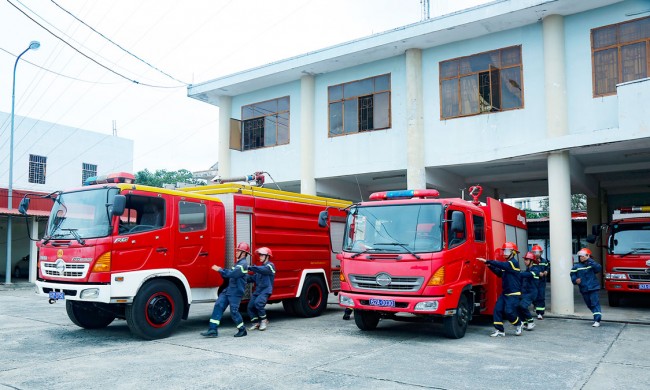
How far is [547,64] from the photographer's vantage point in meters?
12.9

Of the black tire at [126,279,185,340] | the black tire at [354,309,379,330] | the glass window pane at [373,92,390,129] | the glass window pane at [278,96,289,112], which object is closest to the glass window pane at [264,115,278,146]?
the glass window pane at [278,96,289,112]

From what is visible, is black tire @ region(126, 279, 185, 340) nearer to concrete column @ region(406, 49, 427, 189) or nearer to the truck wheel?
concrete column @ region(406, 49, 427, 189)

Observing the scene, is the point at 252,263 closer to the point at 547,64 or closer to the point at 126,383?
the point at 126,383

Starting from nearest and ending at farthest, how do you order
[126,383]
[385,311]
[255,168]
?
1. [126,383]
2. [385,311]
3. [255,168]

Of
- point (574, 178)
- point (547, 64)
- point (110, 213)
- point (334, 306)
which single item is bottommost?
point (334, 306)

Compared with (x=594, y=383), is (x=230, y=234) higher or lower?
higher

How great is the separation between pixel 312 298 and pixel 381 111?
6400mm

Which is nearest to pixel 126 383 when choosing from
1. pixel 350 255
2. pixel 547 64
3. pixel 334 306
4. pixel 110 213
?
pixel 110 213

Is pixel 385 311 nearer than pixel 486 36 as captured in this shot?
Yes

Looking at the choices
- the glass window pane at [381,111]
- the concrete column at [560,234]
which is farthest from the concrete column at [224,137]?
the concrete column at [560,234]

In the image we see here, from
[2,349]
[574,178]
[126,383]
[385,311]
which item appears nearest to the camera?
[126,383]

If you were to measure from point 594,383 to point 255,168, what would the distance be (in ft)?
46.3

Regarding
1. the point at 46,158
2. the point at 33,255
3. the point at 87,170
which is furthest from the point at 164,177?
the point at 33,255

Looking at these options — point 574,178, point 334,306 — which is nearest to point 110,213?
point 334,306
